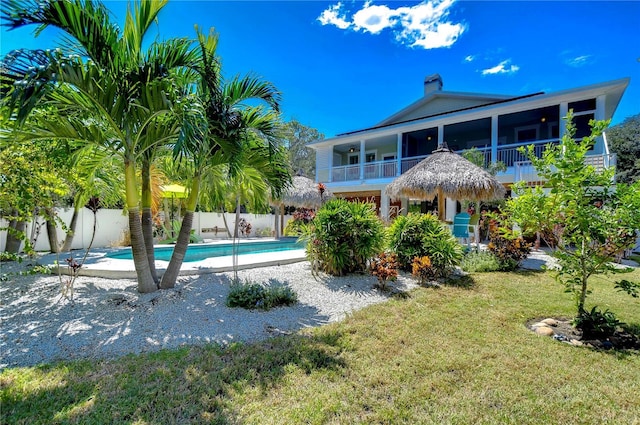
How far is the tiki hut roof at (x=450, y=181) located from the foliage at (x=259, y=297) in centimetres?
736

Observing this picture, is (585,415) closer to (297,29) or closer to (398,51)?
(297,29)

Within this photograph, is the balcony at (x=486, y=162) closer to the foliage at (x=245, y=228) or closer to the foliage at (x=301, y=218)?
the foliage at (x=245, y=228)

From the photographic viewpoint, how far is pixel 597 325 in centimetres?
429

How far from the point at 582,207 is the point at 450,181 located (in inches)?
275

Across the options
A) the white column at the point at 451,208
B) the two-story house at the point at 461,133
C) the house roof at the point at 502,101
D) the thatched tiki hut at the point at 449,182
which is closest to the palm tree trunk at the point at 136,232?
the two-story house at the point at 461,133

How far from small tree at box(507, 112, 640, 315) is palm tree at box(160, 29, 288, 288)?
4337 mm

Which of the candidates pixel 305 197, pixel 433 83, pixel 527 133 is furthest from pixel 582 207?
pixel 433 83

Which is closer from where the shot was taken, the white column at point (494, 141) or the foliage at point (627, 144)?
the white column at point (494, 141)

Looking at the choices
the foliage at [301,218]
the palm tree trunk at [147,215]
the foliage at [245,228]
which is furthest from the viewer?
the foliage at [245,228]

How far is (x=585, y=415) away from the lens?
2641 millimetres

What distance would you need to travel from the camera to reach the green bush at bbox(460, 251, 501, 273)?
8.77 meters

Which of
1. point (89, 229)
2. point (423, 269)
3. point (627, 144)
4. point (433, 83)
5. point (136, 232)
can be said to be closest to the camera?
point (136, 232)

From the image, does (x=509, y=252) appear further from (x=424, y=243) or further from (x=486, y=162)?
(x=486, y=162)

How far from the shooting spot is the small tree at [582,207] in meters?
3.90
